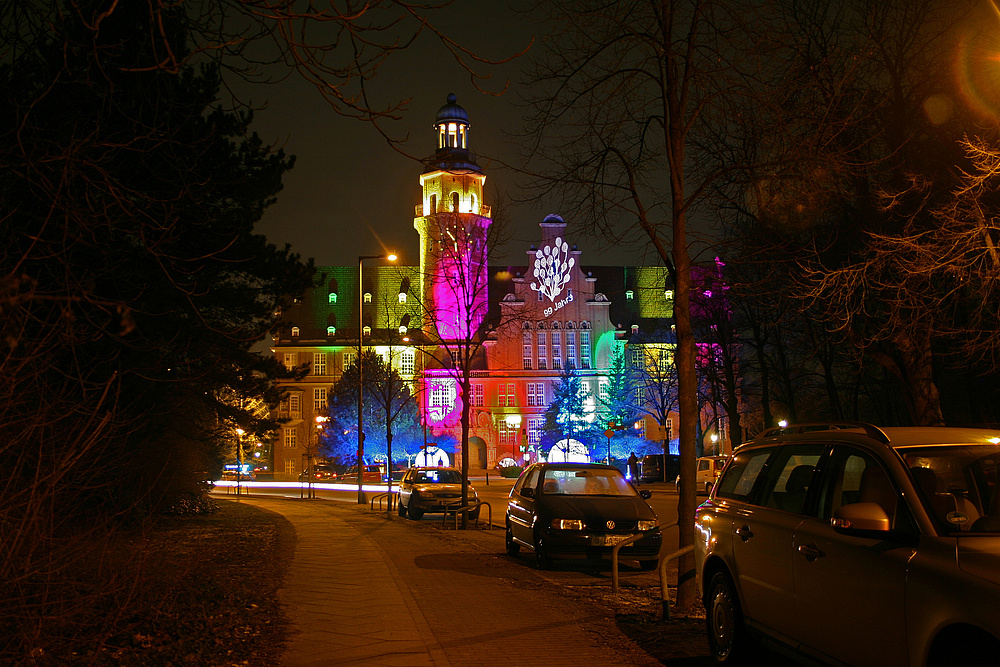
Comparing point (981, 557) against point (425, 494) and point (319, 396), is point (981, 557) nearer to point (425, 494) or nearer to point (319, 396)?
point (425, 494)

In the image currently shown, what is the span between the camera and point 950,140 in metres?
17.0

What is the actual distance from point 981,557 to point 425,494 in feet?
80.4

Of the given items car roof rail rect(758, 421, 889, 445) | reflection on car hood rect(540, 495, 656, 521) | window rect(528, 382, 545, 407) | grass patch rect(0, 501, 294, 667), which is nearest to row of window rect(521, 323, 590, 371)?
window rect(528, 382, 545, 407)

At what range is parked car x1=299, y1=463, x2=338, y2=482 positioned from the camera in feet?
237

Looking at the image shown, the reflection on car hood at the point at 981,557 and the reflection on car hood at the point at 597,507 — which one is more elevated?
the reflection on car hood at the point at 981,557

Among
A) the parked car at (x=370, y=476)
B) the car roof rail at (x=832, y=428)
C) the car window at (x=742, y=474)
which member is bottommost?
the parked car at (x=370, y=476)

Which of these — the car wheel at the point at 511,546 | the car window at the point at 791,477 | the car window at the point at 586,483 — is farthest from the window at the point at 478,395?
the car window at the point at 791,477

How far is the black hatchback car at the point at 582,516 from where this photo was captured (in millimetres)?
14136

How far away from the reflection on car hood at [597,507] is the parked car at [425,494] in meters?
12.4

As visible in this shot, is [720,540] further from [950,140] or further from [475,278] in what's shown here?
[475,278]

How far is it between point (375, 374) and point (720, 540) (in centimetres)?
6408

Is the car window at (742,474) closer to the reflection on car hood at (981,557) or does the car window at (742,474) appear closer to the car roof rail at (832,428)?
the car roof rail at (832,428)

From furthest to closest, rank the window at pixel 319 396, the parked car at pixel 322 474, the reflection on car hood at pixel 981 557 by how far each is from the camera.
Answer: the window at pixel 319 396, the parked car at pixel 322 474, the reflection on car hood at pixel 981 557

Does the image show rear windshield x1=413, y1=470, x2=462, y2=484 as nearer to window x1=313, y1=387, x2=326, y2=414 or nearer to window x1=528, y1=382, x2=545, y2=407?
window x1=528, y1=382, x2=545, y2=407
